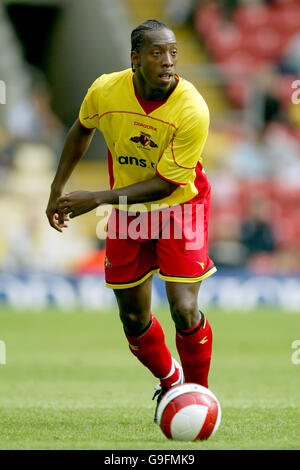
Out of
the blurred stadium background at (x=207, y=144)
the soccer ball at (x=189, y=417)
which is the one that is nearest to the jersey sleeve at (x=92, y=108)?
the soccer ball at (x=189, y=417)

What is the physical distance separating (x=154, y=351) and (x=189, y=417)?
100 cm

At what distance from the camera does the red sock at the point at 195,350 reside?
5.84m

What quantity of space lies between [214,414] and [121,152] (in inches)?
68.4

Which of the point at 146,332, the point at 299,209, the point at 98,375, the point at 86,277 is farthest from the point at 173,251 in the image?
the point at 299,209

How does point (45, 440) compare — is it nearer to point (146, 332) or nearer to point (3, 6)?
point (146, 332)

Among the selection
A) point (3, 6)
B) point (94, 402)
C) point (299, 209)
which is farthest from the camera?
point (3, 6)

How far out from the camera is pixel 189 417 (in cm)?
527

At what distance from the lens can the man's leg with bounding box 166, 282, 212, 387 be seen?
575cm

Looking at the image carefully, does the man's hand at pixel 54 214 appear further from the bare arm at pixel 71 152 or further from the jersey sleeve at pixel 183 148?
the jersey sleeve at pixel 183 148

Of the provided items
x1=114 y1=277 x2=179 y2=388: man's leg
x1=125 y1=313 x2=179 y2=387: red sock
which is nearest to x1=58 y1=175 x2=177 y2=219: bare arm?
x1=114 y1=277 x2=179 y2=388: man's leg

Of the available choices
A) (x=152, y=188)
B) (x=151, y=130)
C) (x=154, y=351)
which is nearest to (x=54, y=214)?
(x=152, y=188)

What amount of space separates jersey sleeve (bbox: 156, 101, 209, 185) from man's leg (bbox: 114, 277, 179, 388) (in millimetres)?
852

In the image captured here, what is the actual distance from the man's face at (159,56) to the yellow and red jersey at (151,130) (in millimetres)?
223
